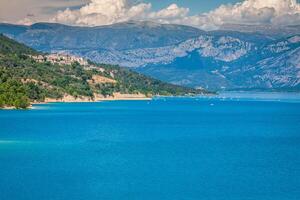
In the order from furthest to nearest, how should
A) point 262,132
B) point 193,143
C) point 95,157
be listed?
1. point 262,132
2. point 193,143
3. point 95,157

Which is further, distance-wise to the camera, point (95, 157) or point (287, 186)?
point (95, 157)

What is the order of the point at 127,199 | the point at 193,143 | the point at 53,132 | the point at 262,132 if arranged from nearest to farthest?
the point at 127,199 < the point at 193,143 < the point at 53,132 < the point at 262,132

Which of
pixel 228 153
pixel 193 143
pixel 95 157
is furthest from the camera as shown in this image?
pixel 193 143

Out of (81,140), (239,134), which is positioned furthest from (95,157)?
(239,134)

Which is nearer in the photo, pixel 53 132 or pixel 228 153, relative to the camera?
pixel 228 153

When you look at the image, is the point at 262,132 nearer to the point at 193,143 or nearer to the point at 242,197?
the point at 193,143

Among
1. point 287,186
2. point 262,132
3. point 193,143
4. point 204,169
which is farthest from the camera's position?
point 262,132

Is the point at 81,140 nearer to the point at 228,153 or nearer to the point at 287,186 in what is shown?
the point at 228,153

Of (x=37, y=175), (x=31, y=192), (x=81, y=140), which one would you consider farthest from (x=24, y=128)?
(x=31, y=192)
